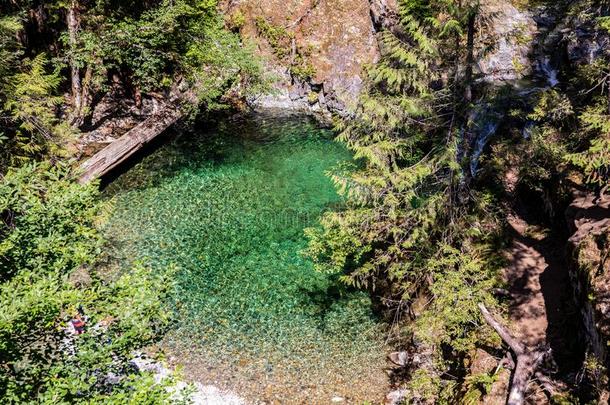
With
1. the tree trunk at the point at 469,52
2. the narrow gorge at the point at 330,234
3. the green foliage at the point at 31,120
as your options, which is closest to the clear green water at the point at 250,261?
the narrow gorge at the point at 330,234

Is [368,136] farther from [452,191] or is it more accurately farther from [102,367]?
[102,367]

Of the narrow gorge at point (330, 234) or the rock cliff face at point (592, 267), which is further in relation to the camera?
the rock cliff face at point (592, 267)

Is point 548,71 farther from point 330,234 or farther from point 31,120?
point 31,120

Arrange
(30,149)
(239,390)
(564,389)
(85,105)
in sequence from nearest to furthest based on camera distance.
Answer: (564,389) → (239,390) → (30,149) → (85,105)

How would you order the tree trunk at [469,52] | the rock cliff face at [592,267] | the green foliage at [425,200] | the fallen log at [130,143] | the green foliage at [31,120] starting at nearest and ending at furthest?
the rock cliff face at [592,267], the tree trunk at [469,52], the green foliage at [425,200], the green foliage at [31,120], the fallen log at [130,143]

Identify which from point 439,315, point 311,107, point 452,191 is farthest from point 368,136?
point 311,107

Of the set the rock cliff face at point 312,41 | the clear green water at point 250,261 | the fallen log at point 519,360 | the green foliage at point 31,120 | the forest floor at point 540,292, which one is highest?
A: the rock cliff face at point 312,41

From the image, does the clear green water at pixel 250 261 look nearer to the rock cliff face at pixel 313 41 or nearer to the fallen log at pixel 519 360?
the fallen log at pixel 519 360
